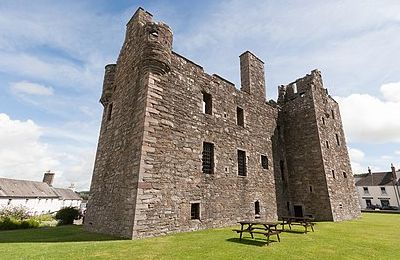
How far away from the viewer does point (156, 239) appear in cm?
862

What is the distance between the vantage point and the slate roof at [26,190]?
36656mm

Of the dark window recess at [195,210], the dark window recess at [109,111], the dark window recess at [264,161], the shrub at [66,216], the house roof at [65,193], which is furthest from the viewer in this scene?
the house roof at [65,193]

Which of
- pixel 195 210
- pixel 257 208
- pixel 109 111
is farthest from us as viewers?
pixel 257 208

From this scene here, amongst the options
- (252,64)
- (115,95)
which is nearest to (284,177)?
(252,64)

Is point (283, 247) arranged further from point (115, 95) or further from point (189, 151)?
point (115, 95)

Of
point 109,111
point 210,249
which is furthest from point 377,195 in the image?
point 109,111

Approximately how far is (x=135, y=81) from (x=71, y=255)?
818 cm

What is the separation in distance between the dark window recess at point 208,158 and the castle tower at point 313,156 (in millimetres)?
8194

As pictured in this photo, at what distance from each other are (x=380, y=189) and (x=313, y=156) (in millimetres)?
39206

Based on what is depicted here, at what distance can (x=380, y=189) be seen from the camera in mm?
44656

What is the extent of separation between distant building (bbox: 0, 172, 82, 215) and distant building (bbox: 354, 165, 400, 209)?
60.0 meters

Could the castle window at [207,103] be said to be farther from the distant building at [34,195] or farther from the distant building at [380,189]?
the distant building at [380,189]

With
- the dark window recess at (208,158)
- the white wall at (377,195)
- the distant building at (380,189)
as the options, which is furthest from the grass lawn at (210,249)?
the white wall at (377,195)

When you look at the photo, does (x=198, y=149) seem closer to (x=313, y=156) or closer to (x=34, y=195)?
(x=313, y=156)
